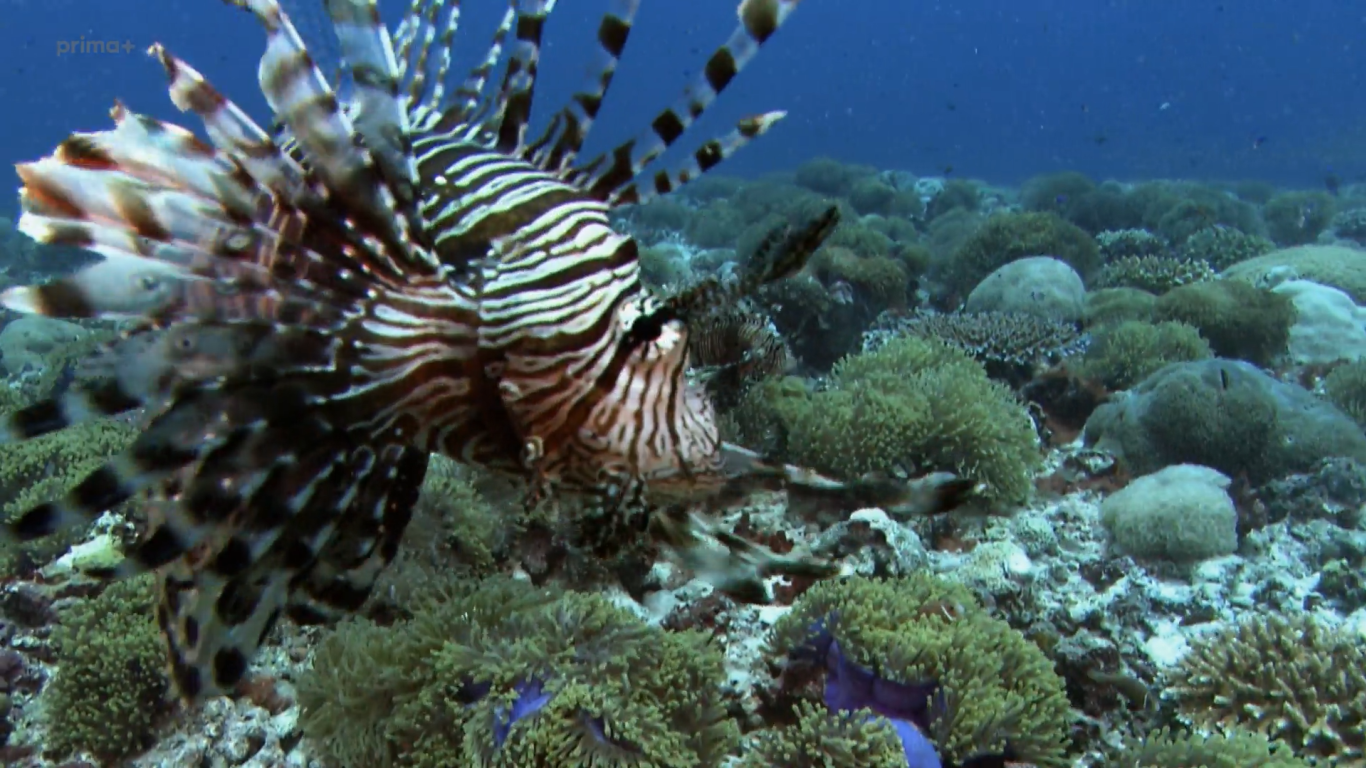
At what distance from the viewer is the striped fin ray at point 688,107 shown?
2236 mm

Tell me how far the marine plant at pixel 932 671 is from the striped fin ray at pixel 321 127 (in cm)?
257

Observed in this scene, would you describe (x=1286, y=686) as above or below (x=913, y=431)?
below

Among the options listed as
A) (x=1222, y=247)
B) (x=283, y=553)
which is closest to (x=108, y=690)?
(x=283, y=553)

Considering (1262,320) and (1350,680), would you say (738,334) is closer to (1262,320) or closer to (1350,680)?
(1350,680)

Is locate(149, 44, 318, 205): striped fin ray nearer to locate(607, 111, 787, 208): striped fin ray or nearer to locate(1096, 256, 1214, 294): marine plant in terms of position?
locate(607, 111, 787, 208): striped fin ray

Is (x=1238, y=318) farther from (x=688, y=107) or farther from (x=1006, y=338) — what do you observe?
(x=688, y=107)

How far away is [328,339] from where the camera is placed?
6.60ft

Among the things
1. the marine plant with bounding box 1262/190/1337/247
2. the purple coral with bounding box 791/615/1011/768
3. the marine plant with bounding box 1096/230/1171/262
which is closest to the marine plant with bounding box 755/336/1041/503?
the purple coral with bounding box 791/615/1011/768

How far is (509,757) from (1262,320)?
9.36m

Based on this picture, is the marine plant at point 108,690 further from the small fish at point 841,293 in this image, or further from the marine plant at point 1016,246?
the marine plant at point 1016,246

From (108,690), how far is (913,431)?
15.0 ft

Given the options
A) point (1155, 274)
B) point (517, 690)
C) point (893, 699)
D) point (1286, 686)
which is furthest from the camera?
point (1155, 274)

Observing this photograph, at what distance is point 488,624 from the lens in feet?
11.5

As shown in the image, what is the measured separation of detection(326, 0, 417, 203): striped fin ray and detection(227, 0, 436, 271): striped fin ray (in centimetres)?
3
